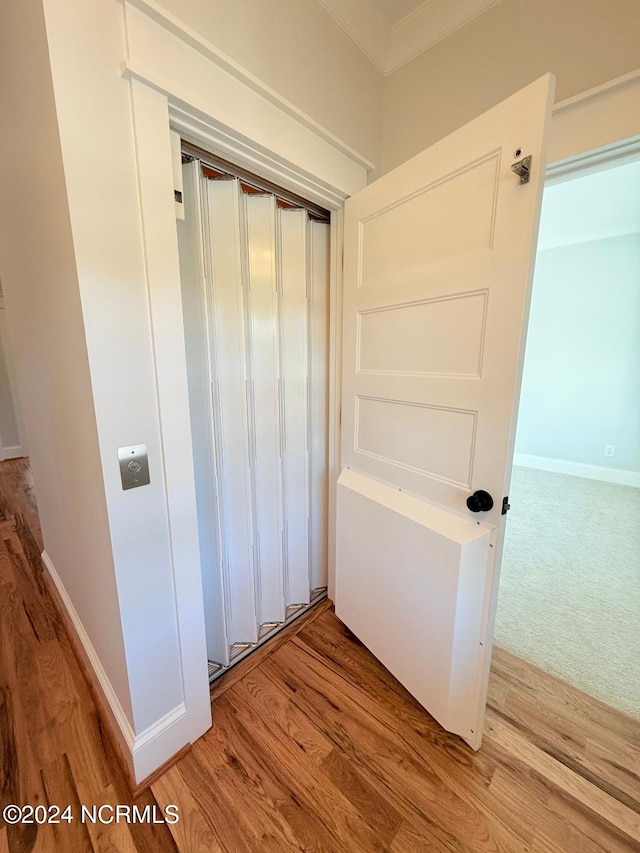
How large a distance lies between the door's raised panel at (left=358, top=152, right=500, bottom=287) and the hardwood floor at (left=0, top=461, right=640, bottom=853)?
1.69m

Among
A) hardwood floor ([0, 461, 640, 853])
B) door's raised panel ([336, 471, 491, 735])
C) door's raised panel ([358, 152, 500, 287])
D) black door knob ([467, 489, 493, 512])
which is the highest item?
door's raised panel ([358, 152, 500, 287])

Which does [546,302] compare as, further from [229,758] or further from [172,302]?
[229,758]

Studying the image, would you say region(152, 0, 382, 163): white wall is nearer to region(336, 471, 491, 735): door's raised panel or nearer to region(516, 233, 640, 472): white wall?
region(336, 471, 491, 735): door's raised panel

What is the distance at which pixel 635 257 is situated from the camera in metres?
3.32

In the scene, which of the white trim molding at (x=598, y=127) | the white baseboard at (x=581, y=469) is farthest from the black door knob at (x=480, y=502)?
the white baseboard at (x=581, y=469)

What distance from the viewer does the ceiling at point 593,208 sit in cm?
232

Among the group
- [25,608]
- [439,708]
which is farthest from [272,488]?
[25,608]

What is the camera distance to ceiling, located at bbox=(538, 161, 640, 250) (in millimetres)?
2324

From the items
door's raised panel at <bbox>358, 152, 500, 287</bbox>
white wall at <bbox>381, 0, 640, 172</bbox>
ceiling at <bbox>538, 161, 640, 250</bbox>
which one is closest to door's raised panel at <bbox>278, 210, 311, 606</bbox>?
door's raised panel at <bbox>358, 152, 500, 287</bbox>

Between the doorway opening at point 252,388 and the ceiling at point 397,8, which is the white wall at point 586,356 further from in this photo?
the doorway opening at point 252,388

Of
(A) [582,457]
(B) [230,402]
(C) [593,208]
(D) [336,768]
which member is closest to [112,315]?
(B) [230,402]

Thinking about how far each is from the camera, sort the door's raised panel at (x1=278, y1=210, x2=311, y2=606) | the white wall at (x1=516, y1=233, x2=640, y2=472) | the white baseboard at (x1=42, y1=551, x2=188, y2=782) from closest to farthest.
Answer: the white baseboard at (x1=42, y1=551, x2=188, y2=782) → the door's raised panel at (x1=278, y1=210, x2=311, y2=606) → the white wall at (x1=516, y1=233, x2=640, y2=472)

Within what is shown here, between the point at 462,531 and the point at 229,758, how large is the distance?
1131 millimetres

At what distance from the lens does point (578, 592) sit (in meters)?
1.95
